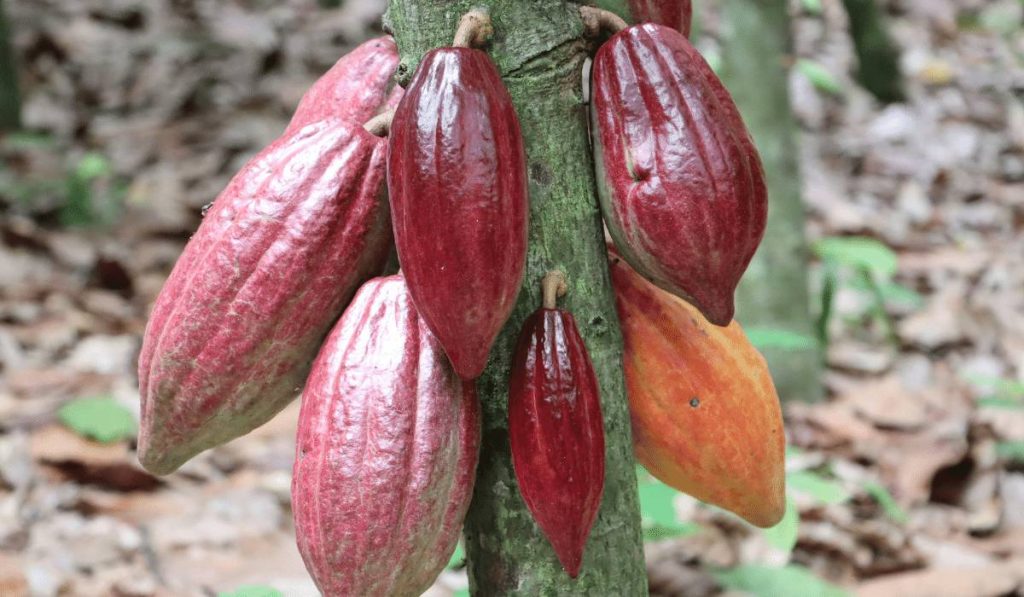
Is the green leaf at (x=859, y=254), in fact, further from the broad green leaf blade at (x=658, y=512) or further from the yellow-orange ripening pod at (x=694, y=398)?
the yellow-orange ripening pod at (x=694, y=398)

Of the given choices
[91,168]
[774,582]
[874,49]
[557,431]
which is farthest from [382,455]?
[874,49]

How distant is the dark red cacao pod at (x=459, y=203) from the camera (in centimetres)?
80

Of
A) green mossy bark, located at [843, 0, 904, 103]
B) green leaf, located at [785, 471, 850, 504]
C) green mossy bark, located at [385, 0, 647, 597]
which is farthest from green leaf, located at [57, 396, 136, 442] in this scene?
green mossy bark, located at [843, 0, 904, 103]

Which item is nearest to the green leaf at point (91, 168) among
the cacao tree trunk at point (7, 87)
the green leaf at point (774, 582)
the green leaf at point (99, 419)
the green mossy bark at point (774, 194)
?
the cacao tree trunk at point (7, 87)

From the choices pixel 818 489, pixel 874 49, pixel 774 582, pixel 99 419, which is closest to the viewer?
pixel 818 489

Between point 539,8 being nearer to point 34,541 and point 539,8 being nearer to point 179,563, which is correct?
point 179,563

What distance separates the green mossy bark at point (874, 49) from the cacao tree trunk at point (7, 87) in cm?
A: 400

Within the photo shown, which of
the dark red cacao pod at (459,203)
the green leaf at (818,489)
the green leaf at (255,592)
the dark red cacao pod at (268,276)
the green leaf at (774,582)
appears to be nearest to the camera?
the dark red cacao pod at (459,203)

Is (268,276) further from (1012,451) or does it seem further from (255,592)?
(1012,451)

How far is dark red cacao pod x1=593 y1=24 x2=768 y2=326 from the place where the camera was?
33.2 inches

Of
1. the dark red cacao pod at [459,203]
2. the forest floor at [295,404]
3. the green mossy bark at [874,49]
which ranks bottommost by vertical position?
the forest floor at [295,404]

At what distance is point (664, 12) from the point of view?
100 centimetres

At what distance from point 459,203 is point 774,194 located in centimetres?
225

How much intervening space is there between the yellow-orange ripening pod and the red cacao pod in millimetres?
112
